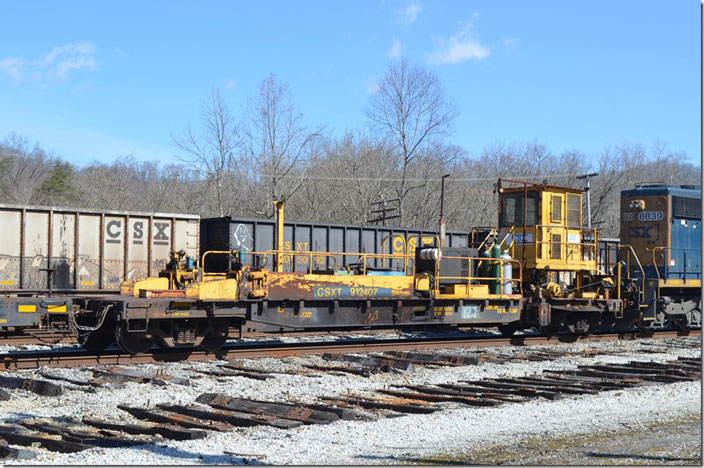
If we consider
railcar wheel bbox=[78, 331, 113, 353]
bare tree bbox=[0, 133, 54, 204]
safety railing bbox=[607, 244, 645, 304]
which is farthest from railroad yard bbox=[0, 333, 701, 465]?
bare tree bbox=[0, 133, 54, 204]

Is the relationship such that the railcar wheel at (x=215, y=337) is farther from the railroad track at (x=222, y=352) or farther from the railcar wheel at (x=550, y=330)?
the railcar wheel at (x=550, y=330)

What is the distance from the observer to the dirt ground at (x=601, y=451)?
659 cm

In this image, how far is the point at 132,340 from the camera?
1401cm

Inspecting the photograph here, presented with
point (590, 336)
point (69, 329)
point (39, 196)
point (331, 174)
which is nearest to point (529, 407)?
point (69, 329)

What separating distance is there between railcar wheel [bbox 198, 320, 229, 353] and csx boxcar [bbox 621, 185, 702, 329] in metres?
11.5

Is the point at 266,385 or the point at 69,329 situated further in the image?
the point at 69,329

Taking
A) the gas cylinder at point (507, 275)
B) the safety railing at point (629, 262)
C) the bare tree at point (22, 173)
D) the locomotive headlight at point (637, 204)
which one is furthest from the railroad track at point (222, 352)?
the bare tree at point (22, 173)

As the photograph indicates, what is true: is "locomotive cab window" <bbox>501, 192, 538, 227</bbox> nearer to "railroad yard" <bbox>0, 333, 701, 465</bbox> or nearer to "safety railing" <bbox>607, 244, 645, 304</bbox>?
"safety railing" <bbox>607, 244, 645, 304</bbox>

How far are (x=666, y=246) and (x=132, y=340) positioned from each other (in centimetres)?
1438

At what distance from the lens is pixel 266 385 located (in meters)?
11.1

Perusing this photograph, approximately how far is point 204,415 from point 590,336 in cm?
1307

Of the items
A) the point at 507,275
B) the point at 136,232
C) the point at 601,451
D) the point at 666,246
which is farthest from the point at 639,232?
the point at 601,451

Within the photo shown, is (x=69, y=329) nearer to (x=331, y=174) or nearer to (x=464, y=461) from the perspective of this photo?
(x=464, y=461)

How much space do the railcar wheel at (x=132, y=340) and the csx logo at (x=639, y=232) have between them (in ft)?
45.7
